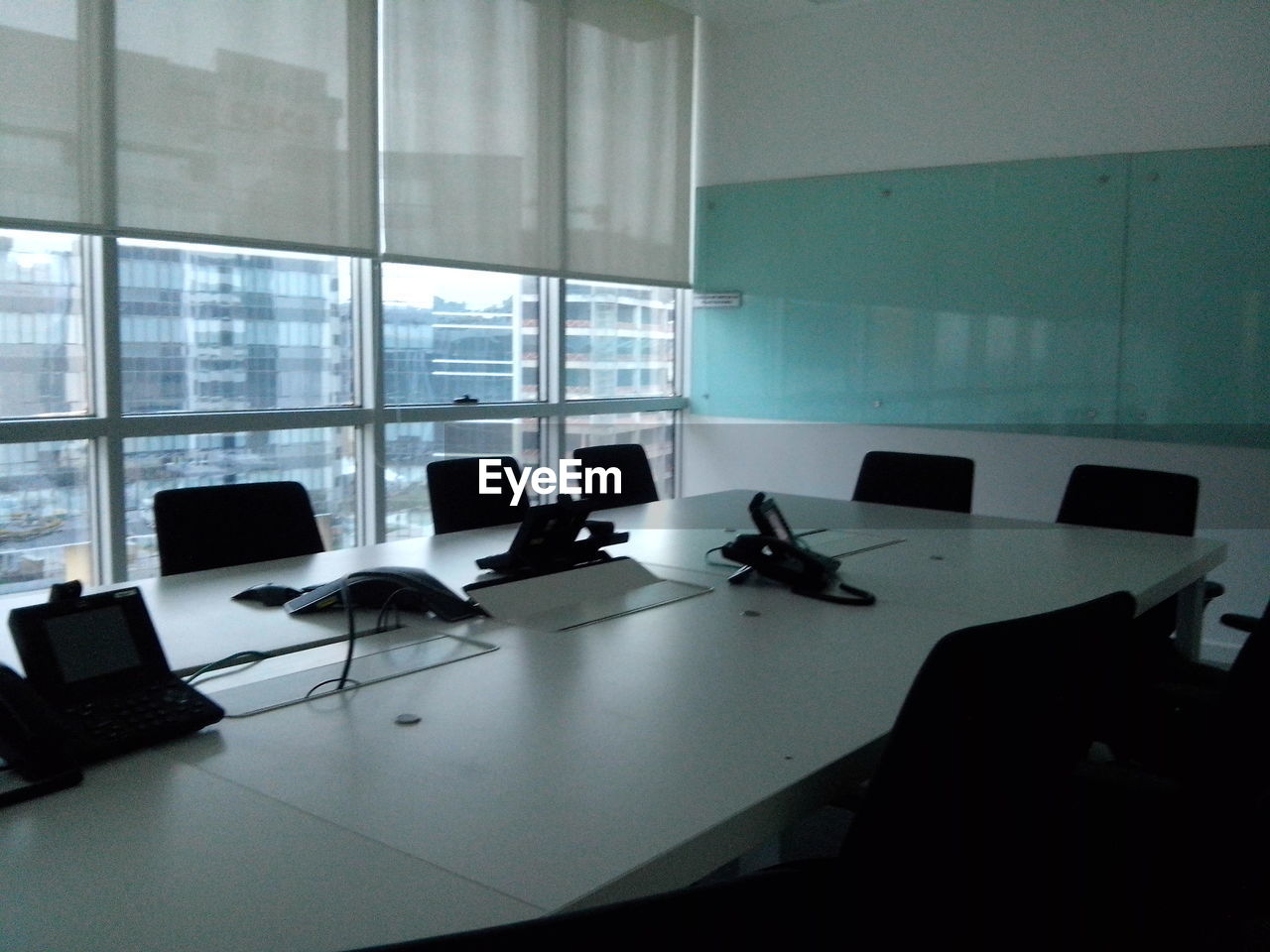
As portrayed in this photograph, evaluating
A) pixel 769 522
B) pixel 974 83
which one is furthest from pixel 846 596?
pixel 974 83

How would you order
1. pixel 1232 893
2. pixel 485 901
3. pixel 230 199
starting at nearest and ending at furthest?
pixel 485 901
pixel 1232 893
pixel 230 199

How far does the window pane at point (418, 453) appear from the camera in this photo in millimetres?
5316

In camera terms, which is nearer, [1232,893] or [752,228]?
[1232,893]

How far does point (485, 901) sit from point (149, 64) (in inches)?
155

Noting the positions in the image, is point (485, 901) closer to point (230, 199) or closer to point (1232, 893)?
point (1232, 893)

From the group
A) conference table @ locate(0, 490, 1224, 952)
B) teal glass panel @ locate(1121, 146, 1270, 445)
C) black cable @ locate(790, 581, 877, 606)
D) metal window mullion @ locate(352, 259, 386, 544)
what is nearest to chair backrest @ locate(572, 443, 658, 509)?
metal window mullion @ locate(352, 259, 386, 544)

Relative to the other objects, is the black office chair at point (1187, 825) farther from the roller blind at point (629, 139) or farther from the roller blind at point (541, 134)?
the roller blind at point (629, 139)

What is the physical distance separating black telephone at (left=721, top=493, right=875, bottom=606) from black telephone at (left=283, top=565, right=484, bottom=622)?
80cm

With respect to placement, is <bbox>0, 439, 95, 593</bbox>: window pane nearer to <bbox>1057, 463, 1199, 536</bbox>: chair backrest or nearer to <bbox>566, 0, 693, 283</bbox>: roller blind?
<bbox>566, 0, 693, 283</bbox>: roller blind

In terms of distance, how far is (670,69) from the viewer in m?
6.61

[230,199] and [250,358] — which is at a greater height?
[230,199]

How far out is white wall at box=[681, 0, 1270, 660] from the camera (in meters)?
5.14

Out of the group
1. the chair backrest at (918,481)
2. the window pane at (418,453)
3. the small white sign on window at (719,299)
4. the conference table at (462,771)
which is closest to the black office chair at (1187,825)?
the conference table at (462,771)

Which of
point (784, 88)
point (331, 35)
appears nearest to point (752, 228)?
point (784, 88)
